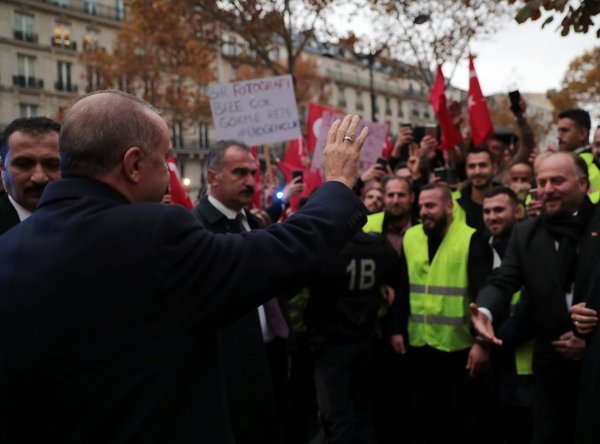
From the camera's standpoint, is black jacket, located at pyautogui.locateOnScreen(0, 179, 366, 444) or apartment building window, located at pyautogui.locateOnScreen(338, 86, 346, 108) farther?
apartment building window, located at pyautogui.locateOnScreen(338, 86, 346, 108)

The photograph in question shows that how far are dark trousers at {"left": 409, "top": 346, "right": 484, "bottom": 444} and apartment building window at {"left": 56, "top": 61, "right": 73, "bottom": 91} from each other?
40242 mm

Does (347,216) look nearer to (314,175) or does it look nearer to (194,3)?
(314,175)

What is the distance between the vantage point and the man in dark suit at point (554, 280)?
3807 millimetres

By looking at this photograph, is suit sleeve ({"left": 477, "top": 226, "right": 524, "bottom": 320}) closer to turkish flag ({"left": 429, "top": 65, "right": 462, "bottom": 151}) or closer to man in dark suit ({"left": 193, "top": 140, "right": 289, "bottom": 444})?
man in dark suit ({"left": 193, "top": 140, "right": 289, "bottom": 444})

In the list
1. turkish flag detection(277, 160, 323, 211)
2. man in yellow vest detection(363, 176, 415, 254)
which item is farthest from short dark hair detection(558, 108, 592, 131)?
turkish flag detection(277, 160, 323, 211)

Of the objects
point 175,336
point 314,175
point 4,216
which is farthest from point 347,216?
point 314,175

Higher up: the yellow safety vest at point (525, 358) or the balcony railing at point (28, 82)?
the balcony railing at point (28, 82)

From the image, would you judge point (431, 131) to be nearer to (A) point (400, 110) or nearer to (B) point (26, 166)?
(B) point (26, 166)

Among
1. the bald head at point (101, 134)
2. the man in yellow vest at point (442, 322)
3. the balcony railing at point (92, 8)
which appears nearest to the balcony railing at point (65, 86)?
the balcony railing at point (92, 8)

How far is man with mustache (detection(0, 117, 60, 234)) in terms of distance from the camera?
3062mm

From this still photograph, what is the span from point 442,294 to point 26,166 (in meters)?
3.13

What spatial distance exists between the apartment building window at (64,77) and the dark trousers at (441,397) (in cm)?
4024

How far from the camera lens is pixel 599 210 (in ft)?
12.3

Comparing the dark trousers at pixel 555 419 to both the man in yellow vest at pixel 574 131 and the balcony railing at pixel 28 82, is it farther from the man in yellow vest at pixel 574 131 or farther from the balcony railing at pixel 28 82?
the balcony railing at pixel 28 82
